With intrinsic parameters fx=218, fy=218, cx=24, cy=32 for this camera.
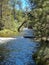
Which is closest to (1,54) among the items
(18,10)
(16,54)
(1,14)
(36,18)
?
(16,54)

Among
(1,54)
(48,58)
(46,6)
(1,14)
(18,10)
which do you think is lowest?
(18,10)

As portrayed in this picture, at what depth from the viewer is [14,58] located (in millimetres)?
22203

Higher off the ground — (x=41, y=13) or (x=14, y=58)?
(x=41, y=13)

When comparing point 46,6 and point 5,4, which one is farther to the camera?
point 5,4

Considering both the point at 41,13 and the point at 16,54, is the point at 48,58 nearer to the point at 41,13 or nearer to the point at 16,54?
the point at 41,13

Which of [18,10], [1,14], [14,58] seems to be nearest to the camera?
[14,58]

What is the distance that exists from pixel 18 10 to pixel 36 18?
68757 millimetres

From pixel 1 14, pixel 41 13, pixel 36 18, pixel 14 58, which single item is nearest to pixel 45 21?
pixel 41 13

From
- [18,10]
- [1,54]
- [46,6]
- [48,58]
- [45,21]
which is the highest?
[46,6]

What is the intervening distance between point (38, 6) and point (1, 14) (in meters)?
34.4

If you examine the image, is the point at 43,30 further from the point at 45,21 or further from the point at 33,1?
the point at 33,1

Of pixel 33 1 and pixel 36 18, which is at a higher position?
pixel 33 1

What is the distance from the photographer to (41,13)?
20.6 m

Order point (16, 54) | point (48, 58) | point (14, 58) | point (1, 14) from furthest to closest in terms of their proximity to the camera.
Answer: point (1, 14) < point (16, 54) < point (14, 58) < point (48, 58)
